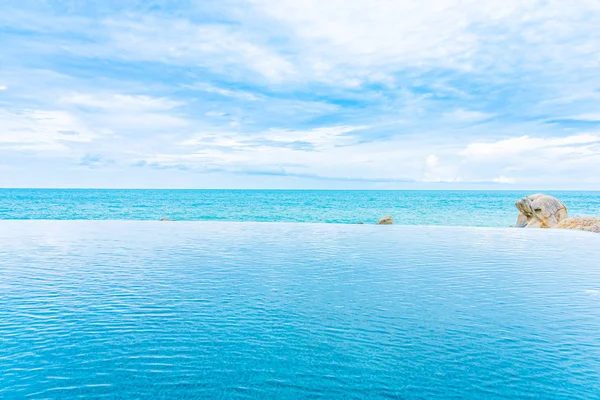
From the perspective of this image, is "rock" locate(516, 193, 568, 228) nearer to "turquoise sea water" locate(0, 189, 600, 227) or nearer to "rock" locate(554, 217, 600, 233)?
"rock" locate(554, 217, 600, 233)

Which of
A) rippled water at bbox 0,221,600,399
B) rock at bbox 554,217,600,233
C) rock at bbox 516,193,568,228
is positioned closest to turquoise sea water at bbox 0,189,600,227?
rock at bbox 516,193,568,228

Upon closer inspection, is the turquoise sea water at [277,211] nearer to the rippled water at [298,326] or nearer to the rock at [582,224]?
the rock at [582,224]

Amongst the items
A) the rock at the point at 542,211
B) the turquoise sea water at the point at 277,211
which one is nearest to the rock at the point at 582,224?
the rock at the point at 542,211

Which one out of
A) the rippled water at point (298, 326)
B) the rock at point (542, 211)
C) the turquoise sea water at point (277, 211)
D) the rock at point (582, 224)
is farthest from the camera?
the turquoise sea water at point (277, 211)

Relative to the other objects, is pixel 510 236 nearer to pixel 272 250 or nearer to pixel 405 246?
pixel 405 246

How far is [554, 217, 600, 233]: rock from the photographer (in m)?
29.8

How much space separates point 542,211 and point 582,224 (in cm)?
337

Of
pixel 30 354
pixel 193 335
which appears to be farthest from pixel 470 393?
pixel 30 354

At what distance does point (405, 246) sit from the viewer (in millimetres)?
22469

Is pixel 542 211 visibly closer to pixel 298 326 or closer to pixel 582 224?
pixel 582 224

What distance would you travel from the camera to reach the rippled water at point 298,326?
6910mm

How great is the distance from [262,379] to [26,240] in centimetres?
2221

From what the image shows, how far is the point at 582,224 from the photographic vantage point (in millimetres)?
30609

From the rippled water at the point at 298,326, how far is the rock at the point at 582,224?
43.4 ft
